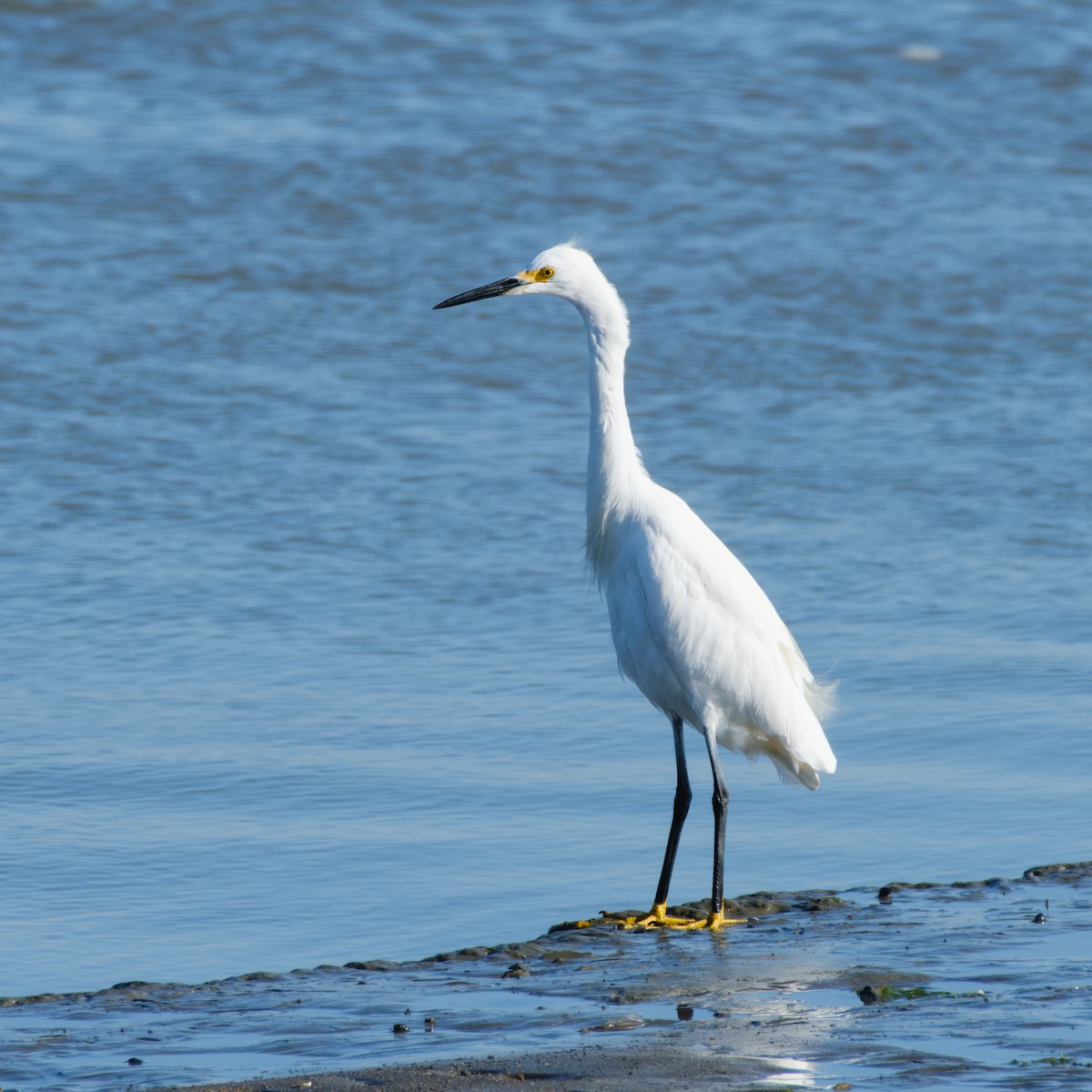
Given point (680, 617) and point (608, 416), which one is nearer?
point (680, 617)

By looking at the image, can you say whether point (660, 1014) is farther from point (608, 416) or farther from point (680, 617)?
point (608, 416)

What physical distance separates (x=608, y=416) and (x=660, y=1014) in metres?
2.20

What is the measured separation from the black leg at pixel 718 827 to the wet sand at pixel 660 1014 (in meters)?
0.11

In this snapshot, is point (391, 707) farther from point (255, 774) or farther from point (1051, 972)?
point (1051, 972)

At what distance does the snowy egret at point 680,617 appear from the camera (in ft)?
19.5

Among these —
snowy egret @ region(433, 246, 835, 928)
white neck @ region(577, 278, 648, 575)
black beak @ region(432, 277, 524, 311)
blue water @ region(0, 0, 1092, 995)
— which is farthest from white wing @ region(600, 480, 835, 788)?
black beak @ region(432, 277, 524, 311)

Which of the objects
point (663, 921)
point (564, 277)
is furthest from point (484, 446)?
point (663, 921)

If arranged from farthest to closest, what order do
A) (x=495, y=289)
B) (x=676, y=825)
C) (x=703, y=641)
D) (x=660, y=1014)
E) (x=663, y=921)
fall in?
(x=495, y=289), (x=703, y=641), (x=676, y=825), (x=663, y=921), (x=660, y=1014)

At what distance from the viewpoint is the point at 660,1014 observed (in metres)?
4.73

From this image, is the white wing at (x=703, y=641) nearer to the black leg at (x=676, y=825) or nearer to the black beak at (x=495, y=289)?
the black leg at (x=676, y=825)

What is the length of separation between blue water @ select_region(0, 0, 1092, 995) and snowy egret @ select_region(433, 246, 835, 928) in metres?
0.40

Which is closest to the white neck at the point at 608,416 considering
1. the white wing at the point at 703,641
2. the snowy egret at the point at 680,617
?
the snowy egret at the point at 680,617

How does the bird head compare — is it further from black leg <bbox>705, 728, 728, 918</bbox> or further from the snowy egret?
black leg <bbox>705, 728, 728, 918</bbox>

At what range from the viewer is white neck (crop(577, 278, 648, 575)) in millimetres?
6234
